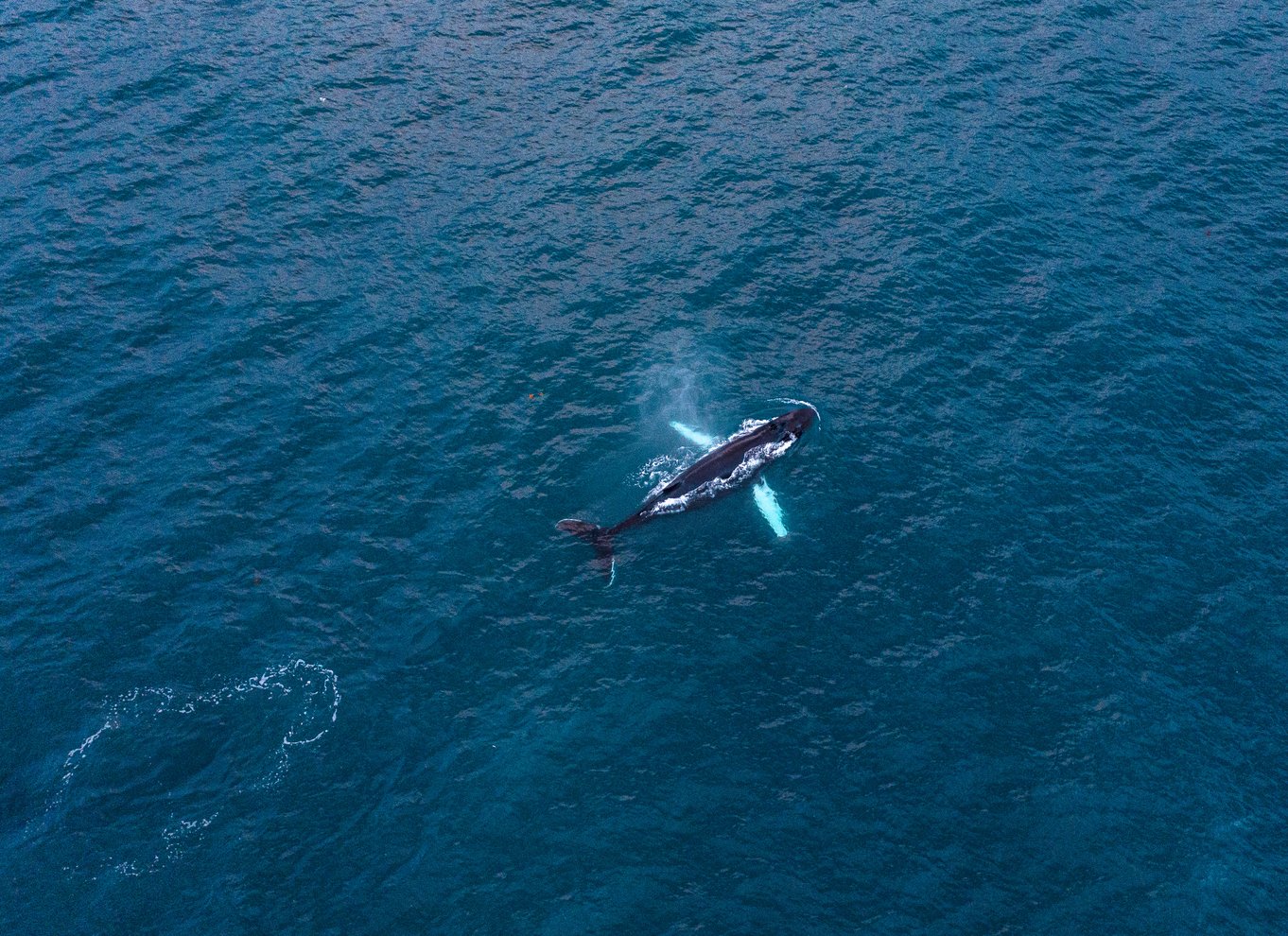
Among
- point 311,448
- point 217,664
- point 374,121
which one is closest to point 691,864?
point 217,664

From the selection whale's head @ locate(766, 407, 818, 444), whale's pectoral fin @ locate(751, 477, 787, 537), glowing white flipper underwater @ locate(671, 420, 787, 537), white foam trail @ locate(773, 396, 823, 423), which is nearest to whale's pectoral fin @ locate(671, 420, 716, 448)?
glowing white flipper underwater @ locate(671, 420, 787, 537)

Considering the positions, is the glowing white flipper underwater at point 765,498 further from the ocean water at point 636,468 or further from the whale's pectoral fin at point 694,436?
the ocean water at point 636,468

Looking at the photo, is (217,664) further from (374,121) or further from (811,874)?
(374,121)

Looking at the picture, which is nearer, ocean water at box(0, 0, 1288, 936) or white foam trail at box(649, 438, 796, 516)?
ocean water at box(0, 0, 1288, 936)

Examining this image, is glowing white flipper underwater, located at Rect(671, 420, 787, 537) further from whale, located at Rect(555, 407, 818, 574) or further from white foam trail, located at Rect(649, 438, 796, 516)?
white foam trail, located at Rect(649, 438, 796, 516)

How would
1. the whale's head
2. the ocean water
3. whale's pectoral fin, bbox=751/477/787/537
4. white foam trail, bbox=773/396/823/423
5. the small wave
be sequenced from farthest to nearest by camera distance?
white foam trail, bbox=773/396/823/423 < the whale's head < whale's pectoral fin, bbox=751/477/787/537 < the small wave < the ocean water

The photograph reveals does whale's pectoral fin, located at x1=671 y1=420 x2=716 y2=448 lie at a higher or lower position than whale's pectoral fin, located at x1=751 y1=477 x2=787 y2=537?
higher
